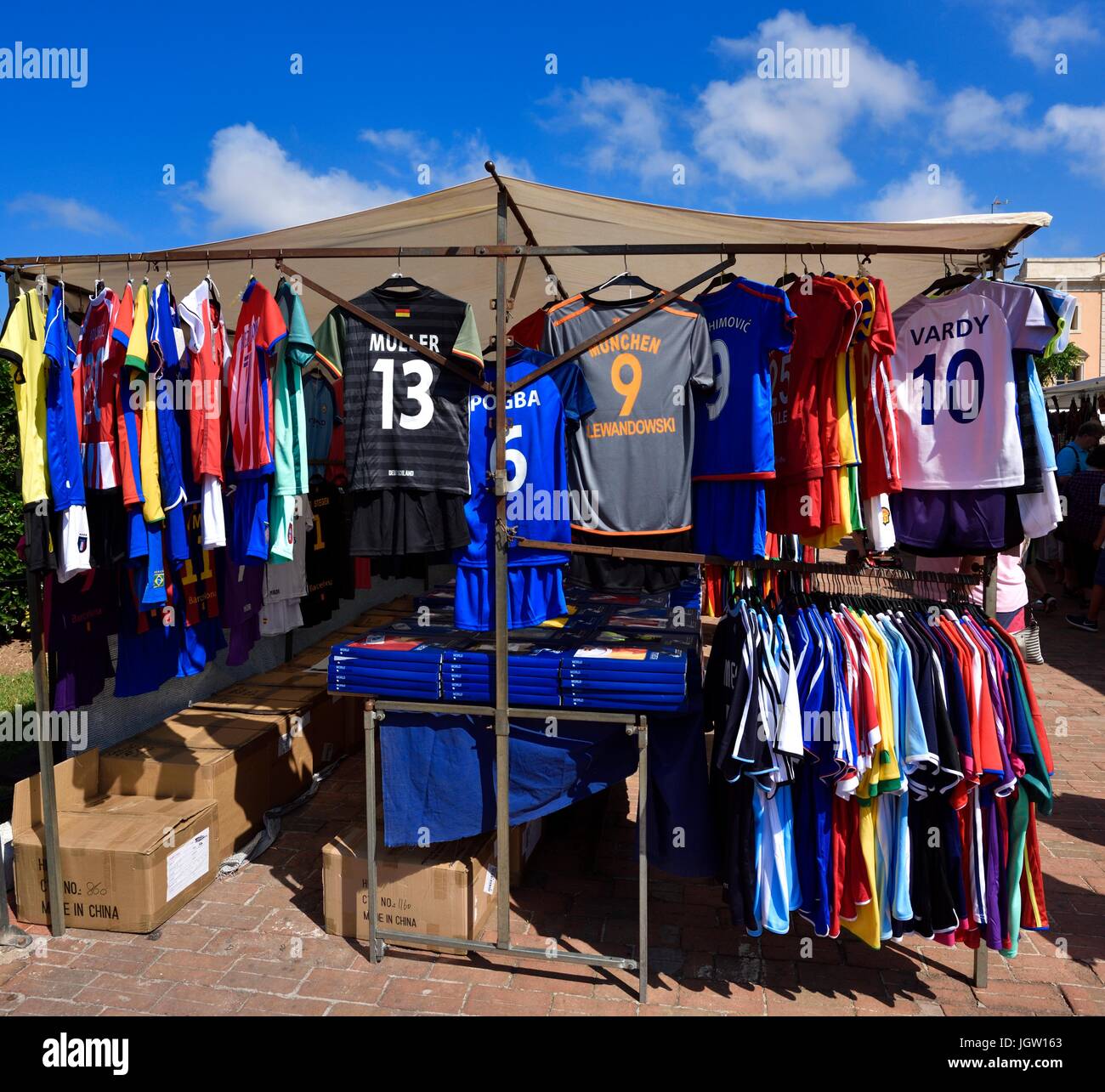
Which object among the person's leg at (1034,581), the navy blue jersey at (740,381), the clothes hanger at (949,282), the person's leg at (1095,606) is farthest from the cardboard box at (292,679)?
the person's leg at (1034,581)

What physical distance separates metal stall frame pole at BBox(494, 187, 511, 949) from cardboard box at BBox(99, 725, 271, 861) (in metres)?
1.81

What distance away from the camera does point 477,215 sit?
4.26 meters

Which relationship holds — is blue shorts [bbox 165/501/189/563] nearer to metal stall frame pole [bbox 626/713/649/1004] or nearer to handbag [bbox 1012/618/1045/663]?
metal stall frame pole [bbox 626/713/649/1004]

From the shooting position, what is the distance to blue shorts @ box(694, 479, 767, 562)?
3438mm

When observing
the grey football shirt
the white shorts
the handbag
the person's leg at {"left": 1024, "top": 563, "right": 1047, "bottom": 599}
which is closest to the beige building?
the person's leg at {"left": 1024, "top": 563, "right": 1047, "bottom": 599}

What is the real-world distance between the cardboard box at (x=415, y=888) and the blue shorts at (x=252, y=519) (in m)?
1.47

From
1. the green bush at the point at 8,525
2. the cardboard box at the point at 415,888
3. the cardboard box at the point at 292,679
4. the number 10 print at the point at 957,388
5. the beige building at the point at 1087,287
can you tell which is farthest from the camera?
the beige building at the point at 1087,287

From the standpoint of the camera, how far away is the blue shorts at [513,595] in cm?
349

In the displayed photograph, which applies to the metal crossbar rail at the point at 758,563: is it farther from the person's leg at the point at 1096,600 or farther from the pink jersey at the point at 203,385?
the person's leg at the point at 1096,600

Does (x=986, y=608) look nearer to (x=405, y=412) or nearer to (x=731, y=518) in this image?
(x=731, y=518)

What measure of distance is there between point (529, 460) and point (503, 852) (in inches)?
67.1

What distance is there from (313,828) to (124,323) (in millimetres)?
3023

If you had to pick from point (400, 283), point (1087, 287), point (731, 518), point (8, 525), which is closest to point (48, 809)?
point (400, 283)
